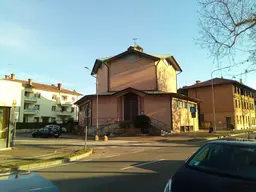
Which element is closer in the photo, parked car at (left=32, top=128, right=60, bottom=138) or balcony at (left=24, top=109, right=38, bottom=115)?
parked car at (left=32, top=128, right=60, bottom=138)

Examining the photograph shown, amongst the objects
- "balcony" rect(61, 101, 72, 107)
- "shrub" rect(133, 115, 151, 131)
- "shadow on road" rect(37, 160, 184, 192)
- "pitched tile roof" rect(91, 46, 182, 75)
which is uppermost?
"pitched tile roof" rect(91, 46, 182, 75)

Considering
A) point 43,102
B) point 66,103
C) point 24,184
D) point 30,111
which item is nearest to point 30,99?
point 30,111

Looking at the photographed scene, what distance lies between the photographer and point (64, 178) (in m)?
8.12

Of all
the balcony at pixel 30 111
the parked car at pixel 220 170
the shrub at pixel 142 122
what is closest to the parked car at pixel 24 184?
the parked car at pixel 220 170

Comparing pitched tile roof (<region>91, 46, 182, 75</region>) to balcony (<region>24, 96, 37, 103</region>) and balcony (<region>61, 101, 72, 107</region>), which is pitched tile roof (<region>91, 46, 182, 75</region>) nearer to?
balcony (<region>24, 96, 37, 103</region>)

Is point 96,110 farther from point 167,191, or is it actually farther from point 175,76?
point 167,191

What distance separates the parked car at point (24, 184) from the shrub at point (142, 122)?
29105 millimetres

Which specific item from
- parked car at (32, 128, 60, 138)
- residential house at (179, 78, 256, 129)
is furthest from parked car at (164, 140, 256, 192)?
residential house at (179, 78, 256, 129)

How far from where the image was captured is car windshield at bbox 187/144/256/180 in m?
3.99

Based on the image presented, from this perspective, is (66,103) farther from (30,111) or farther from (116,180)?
(116,180)

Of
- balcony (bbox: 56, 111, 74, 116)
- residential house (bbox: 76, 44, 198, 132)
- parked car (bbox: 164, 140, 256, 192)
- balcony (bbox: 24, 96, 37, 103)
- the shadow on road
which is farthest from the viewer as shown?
balcony (bbox: 56, 111, 74, 116)

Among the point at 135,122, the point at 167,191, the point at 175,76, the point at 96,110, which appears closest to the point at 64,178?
the point at 167,191

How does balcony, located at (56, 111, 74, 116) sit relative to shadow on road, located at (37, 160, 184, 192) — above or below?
above

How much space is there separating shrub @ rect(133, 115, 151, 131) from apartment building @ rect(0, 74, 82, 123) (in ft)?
120
